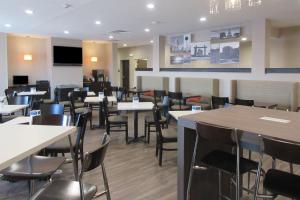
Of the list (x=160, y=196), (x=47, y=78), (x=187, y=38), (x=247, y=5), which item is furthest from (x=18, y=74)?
(x=160, y=196)

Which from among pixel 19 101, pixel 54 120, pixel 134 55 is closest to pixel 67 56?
pixel 134 55

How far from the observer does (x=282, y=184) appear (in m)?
1.77

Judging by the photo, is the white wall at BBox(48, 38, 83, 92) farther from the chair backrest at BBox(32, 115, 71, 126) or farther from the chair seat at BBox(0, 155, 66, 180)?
the chair seat at BBox(0, 155, 66, 180)

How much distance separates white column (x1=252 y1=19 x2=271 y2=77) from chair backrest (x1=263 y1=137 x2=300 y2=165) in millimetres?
5585

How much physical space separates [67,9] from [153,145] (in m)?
3.74

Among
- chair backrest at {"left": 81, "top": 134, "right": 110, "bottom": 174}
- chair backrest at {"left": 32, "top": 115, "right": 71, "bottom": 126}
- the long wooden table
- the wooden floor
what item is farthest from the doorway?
chair backrest at {"left": 81, "top": 134, "right": 110, "bottom": 174}

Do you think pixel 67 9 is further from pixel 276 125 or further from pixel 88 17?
pixel 276 125

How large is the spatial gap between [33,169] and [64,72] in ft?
32.2

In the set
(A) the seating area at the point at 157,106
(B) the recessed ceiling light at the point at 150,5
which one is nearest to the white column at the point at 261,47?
(A) the seating area at the point at 157,106

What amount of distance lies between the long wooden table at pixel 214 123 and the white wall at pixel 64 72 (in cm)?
982

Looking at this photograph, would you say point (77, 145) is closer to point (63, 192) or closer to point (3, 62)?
point (63, 192)

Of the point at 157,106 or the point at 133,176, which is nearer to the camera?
the point at 133,176

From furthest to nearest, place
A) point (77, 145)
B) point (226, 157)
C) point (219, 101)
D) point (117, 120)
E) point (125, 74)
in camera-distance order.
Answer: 1. point (125, 74)
2. point (219, 101)
3. point (117, 120)
4. point (77, 145)
5. point (226, 157)

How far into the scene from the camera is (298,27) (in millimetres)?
8750
